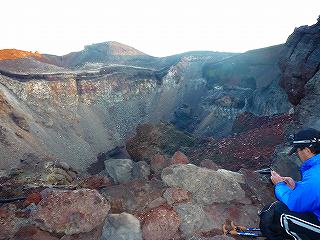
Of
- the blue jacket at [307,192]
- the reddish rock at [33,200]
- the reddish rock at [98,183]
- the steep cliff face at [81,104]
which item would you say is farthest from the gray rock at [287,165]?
the steep cliff face at [81,104]

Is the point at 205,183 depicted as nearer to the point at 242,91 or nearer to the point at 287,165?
the point at 287,165

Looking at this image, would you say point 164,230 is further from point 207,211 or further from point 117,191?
point 117,191

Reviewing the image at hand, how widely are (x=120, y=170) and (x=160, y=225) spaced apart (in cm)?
542

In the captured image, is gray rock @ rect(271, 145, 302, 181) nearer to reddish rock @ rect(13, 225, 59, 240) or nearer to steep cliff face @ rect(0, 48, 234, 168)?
reddish rock @ rect(13, 225, 59, 240)

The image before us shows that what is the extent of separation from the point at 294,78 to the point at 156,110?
85.1 feet

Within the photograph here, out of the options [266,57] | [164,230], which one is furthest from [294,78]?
[266,57]

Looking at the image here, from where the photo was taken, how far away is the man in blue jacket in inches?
147

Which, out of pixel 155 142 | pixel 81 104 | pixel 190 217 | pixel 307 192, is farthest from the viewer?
pixel 81 104

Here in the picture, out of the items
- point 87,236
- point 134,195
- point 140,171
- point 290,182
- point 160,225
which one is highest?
point 290,182

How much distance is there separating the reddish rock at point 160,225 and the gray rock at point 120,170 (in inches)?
174

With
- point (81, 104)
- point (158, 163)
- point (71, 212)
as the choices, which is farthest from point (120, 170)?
point (81, 104)

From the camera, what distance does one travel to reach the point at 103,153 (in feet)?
102

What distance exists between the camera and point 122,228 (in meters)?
5.89

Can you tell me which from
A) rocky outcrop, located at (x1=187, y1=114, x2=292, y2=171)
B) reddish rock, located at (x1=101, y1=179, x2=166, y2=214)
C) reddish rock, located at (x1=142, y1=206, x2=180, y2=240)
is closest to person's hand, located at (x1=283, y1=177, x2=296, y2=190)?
reddish rock, located at (x1=142, y1=206, x2=180, y2=240)
